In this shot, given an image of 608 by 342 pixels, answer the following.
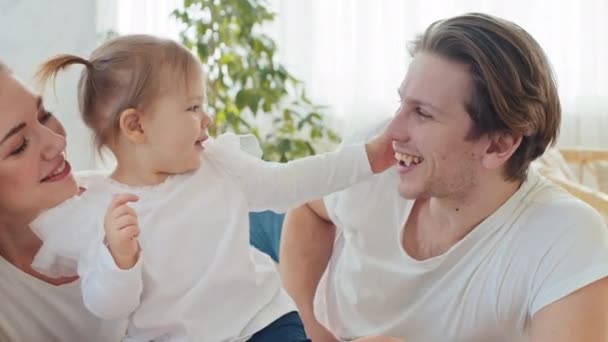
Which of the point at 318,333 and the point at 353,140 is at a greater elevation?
the point at 353,140

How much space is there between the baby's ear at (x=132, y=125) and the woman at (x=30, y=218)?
0.10m

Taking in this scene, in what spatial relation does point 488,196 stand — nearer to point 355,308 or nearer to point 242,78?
point 355,308

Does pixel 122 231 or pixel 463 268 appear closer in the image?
pixel 122 231

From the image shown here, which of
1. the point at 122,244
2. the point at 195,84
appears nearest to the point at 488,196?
the point at 195,84

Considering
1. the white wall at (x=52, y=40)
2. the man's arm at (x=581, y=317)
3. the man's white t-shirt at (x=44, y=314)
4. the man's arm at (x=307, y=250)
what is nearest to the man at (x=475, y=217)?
the man's arm at (x=581, y=317)

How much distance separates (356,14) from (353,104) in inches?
16.0

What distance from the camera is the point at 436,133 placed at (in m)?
1.52

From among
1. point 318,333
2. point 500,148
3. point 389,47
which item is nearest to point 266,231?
point 318,333

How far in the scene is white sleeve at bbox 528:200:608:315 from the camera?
137 cm

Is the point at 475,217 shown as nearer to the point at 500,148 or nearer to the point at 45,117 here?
the point at 500,148

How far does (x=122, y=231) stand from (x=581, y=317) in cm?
72

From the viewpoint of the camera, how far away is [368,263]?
1.68 metres

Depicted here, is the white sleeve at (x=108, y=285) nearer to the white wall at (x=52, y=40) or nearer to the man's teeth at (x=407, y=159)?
the man's teeth at (x=407, y=159)

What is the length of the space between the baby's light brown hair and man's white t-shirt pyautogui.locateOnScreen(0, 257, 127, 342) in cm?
25
